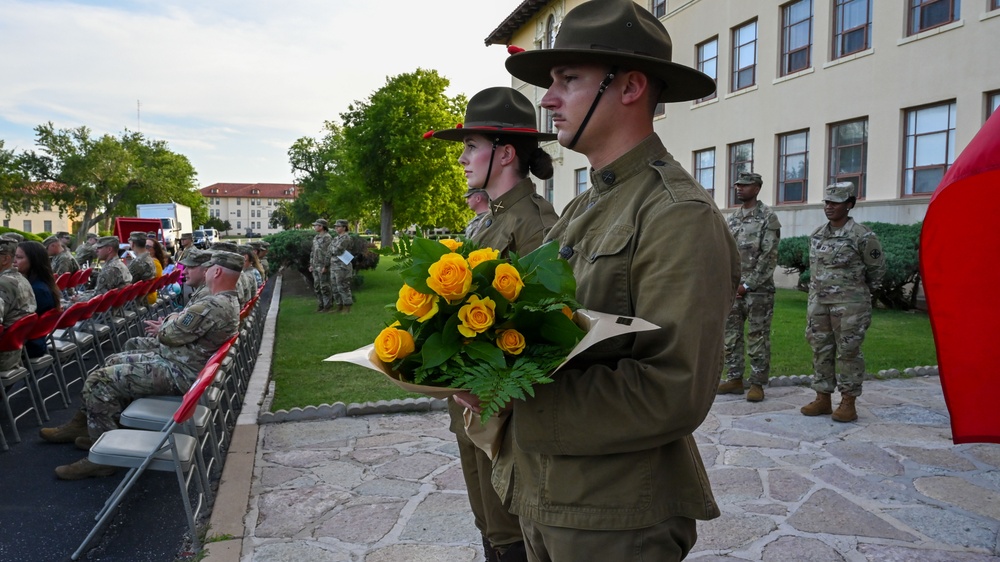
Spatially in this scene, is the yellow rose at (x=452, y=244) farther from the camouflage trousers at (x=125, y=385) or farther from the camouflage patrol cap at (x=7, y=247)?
the camouflage patrol cap at (x=7, y=247)

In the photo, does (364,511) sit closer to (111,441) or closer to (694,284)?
A: (111,441)

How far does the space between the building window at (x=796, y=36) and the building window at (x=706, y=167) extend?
12.0 feet

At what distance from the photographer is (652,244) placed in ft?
5.08

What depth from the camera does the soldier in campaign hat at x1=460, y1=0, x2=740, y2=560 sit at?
1482mm

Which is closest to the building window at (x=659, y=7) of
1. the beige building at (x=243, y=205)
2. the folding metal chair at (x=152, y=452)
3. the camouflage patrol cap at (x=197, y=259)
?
the camouflage patrol cap at (x=197, y=259)

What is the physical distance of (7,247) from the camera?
7.34 m

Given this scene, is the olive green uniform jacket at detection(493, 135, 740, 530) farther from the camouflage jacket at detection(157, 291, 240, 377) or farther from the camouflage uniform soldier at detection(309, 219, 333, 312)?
the camouflage uniform soldier at detection(309, 219, 333, 312)

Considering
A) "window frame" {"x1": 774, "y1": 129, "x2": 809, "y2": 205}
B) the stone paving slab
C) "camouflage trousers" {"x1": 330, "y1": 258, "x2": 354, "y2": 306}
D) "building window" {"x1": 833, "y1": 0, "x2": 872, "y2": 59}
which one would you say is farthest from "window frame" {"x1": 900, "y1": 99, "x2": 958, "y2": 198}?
"camouflage trousers" {"x1": 330, "y1": 258, "x2": 354, "y2": 306}

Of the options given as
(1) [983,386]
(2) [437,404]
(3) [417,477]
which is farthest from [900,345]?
(1) [983,386]

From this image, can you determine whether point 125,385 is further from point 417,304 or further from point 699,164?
point 699,164

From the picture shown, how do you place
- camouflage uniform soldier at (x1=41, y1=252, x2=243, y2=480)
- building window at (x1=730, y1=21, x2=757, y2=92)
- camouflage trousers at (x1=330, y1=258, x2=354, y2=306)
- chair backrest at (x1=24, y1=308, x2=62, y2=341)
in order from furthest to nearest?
building window at (x1=730, y1=21, x2=757, y2=92)
camouflage trousers at (x1=330, y1=258, x2=354, y2=306)
chair backrest at (x1=24, y1=308, x2=62, y2=341)
camouflage uniform soldier at (x1=41, y1=252, x2=243, y2=480)

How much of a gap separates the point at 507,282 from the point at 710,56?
2295 cm

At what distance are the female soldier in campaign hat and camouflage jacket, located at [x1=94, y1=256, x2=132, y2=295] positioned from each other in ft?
33.2

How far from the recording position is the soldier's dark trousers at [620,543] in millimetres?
1648
